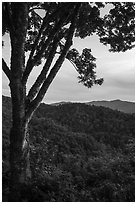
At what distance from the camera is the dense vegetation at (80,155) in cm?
952

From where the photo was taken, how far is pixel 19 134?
9672 millimetres

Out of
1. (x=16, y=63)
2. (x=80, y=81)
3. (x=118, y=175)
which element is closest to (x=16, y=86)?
(x=16, y=63)

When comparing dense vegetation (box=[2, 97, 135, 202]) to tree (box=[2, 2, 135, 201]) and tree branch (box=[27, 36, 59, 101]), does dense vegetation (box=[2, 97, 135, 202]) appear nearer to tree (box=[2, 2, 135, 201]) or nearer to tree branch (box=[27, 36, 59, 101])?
tree (box=[2, 2, 135, 201])

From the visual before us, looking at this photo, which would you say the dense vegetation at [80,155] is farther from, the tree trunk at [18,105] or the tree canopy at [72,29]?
the tree canopy at [72,29]

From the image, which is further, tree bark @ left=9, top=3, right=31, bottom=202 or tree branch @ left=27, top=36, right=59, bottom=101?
tree branch @ left=27, top=36, right=59, bottom=101

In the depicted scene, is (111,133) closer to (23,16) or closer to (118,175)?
(118,175)

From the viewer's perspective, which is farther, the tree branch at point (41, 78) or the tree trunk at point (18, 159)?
the tree branch at point (41, 78)

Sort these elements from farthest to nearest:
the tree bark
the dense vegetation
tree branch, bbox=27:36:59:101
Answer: tree branch, bbox=27:36:59:101, the tree bark, the dense vegetation

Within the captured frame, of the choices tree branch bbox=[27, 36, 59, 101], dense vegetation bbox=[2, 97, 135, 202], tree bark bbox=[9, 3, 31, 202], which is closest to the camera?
dense vegetation bbox=[2, 97, 135, 202]

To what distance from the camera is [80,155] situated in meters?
21.7

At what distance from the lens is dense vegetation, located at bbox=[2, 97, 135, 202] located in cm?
952

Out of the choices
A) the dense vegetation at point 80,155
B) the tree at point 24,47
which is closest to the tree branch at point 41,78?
the tree at point 24,47

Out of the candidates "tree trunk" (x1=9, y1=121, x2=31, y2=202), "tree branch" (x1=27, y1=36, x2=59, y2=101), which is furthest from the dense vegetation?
"tree branch" (x1=27, y1=36, x2=59, y2=101)

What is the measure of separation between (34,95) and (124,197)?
482 cm
